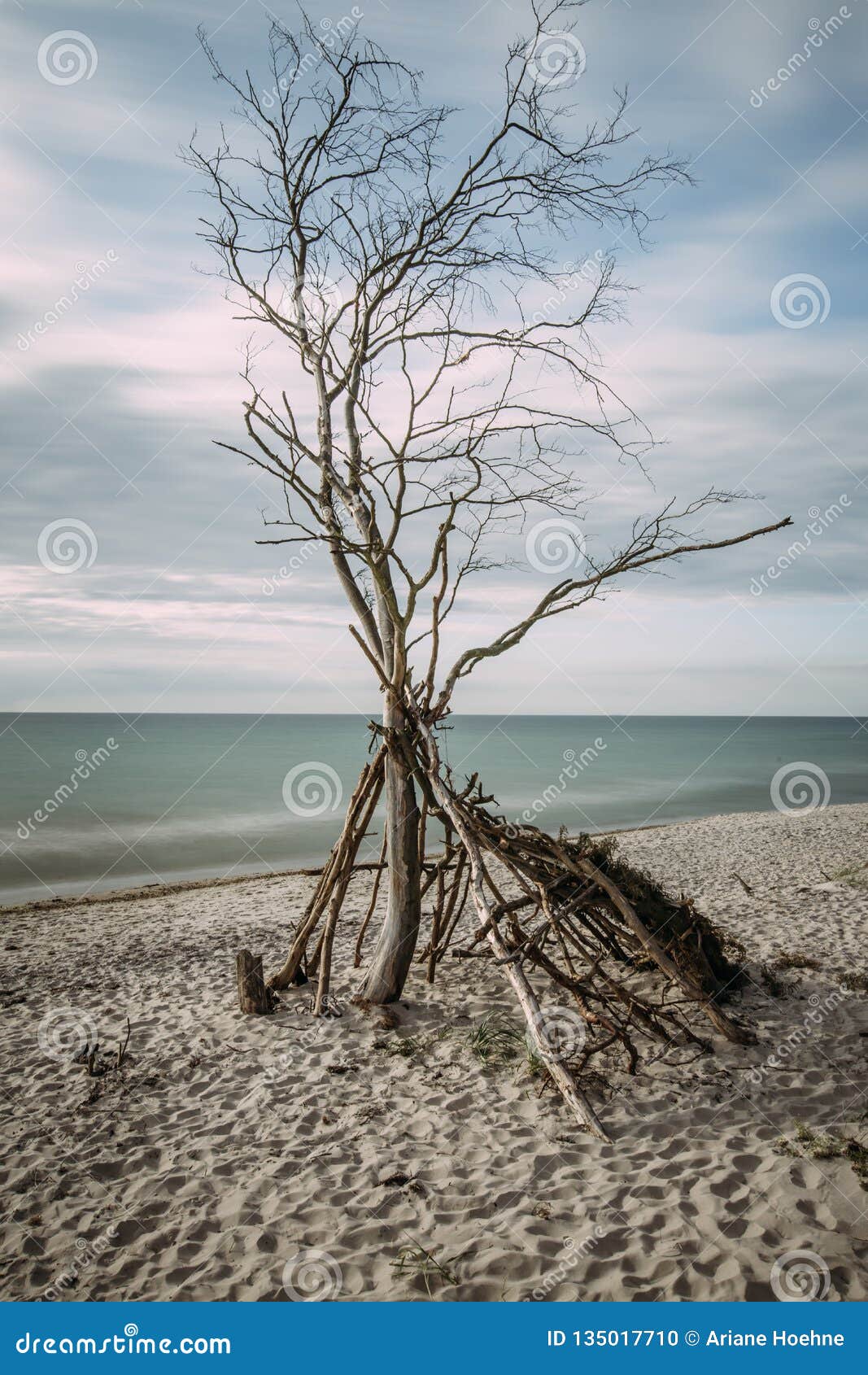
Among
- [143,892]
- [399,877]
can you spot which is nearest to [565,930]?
[399,877]

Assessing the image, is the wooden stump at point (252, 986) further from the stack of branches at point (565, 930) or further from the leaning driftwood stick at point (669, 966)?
the leaning driftwood stick at point (669, 966)

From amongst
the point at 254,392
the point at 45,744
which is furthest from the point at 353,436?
the point at 45,744

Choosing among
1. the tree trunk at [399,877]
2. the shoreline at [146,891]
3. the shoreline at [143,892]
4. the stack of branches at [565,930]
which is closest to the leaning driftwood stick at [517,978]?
the stack of branches at [565,930]

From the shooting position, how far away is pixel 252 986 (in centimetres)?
595

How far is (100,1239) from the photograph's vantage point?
3480mm

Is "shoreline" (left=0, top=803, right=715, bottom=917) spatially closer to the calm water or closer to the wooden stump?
the calm water

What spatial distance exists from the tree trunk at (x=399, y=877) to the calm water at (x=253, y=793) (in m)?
1.09

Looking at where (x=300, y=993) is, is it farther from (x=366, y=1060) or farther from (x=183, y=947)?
(x=183, y=947)

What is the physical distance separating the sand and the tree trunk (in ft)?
0.91

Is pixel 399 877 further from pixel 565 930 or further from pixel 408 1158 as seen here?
pixel 408 1158

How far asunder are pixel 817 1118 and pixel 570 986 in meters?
1.49

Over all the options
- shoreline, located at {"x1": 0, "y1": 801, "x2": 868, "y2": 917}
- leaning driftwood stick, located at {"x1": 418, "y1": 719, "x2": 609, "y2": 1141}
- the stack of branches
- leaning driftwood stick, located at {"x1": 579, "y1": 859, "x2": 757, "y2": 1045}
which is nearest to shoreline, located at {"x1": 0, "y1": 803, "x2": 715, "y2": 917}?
shoreline, located at {"x1": 0, "y1": 801, "x2": 868, "y2": 917}

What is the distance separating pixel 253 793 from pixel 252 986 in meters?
25.2

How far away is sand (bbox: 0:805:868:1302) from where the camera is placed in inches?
127
